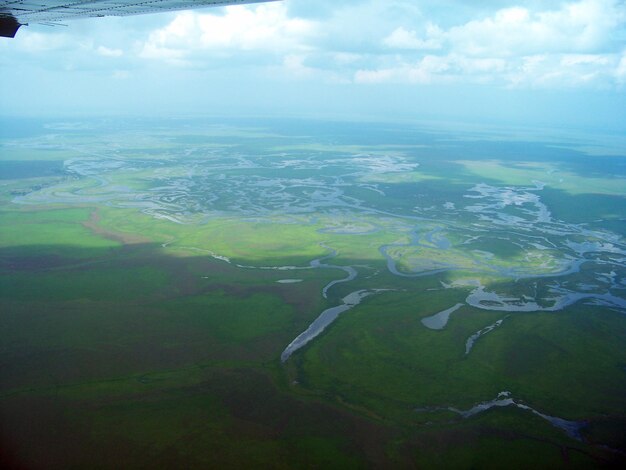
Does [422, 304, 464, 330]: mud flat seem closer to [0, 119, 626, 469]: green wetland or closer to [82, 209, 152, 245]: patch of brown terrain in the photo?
[0, 119, 626, 469]: green wetland

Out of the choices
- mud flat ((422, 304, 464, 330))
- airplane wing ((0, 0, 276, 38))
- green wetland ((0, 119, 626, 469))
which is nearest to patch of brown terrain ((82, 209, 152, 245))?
green wetland ((0, 119, 626, 469))

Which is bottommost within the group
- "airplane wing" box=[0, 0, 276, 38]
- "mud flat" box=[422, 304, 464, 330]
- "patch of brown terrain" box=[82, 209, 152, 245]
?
"mud flat" box=[422, 304, 464, 330]

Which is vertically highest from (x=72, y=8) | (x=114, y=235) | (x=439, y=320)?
(x=72, y=8)

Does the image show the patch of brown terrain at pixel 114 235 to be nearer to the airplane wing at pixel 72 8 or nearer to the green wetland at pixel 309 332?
the green wetland at pixel 309 332

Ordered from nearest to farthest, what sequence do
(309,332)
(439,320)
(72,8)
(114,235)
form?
(72,8) < (309,332) < (439,320) < (114,235)

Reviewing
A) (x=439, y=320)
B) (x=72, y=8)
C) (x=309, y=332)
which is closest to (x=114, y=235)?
(x=309, y=332)

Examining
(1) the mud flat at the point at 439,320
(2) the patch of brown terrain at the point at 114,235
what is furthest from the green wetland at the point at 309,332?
(2) the patch of brown terrain at the point at 114,235

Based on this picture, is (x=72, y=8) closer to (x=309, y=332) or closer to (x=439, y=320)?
(x=309, y=332)
